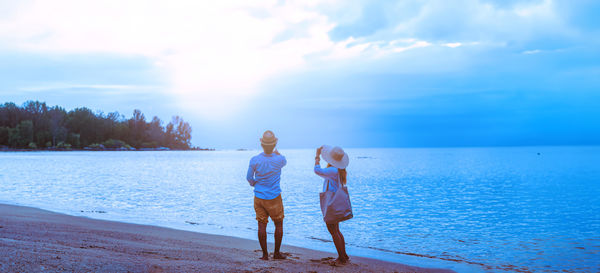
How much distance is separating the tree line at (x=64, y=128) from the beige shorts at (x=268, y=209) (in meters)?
154

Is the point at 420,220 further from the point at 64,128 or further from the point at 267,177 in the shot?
the point at 64,128

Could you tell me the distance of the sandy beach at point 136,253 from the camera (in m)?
5.86

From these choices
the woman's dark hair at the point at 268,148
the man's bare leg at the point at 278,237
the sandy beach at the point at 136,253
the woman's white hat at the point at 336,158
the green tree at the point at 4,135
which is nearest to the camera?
the sandy beach at the point at 136,253

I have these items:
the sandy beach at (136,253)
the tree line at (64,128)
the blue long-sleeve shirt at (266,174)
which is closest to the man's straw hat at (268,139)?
the blue long-sleeve shirt at (266,174)

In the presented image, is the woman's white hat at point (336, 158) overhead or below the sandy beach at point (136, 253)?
overhead

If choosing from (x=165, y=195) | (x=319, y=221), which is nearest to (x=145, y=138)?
(x=165, y=195)

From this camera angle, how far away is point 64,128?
148m

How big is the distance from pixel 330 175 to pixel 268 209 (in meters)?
1.19

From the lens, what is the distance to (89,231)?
32.8 feet

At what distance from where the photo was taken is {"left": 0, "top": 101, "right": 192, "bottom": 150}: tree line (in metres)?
140

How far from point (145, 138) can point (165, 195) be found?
175 metres

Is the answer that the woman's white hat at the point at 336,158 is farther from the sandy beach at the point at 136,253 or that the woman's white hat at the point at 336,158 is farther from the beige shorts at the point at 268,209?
the sandy beach at the point at 136,253

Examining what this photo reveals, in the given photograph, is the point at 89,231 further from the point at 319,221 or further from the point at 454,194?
the point at 454,194

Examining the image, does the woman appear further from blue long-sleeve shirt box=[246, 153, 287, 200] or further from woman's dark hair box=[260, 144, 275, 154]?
woman's dark hair box=[260, 144, 275, 154]
